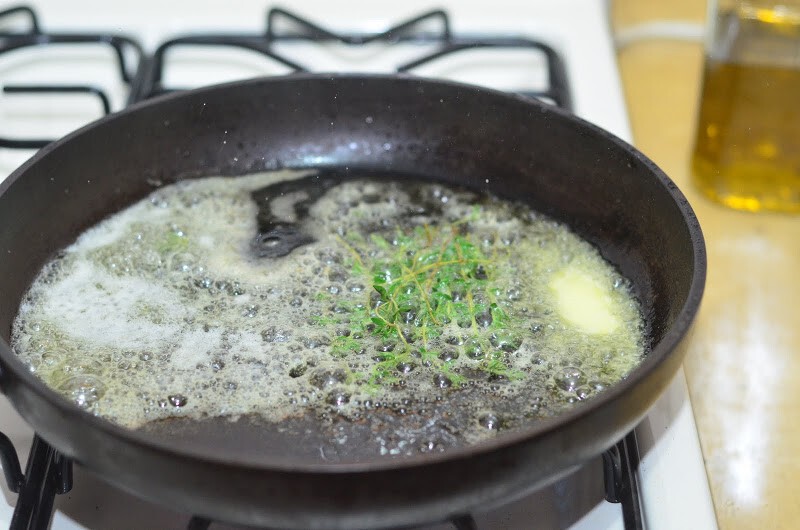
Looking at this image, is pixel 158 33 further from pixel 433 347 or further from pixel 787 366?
pixel 787 366

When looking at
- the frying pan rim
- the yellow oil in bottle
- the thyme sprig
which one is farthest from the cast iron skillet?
the yellow oil in bottle

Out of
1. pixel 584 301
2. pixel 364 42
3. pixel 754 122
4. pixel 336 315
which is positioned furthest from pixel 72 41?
pixel 754 122

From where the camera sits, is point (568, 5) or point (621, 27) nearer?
point (568, 5)

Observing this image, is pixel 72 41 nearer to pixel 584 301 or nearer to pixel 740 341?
pixel 584 301

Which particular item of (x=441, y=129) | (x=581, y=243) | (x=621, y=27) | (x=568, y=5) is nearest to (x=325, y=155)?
(x=441, y=129)

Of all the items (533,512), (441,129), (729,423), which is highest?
(441,129)

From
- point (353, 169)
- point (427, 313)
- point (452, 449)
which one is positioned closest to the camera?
point (452, 449)
